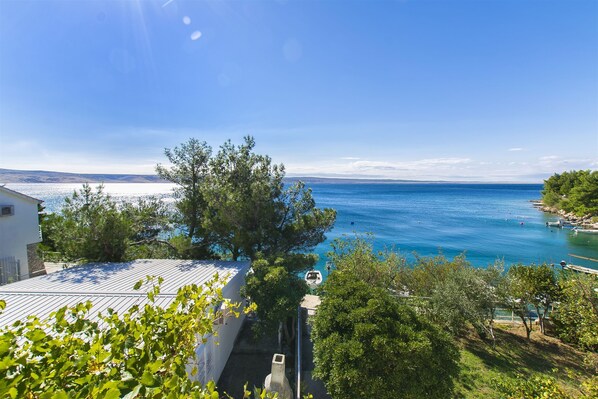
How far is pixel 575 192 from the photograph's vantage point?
5669 centimetres

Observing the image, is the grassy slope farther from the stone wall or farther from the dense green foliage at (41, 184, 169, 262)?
the stone wall

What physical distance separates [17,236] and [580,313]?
25567 mm

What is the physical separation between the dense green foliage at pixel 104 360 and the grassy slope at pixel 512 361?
33.6 ft

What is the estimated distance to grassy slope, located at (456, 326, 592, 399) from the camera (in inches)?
359

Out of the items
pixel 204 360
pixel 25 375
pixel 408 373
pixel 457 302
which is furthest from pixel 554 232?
pixel 25 375

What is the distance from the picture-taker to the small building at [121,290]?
7.54 meters

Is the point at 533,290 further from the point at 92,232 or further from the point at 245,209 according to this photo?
the point at 92,232

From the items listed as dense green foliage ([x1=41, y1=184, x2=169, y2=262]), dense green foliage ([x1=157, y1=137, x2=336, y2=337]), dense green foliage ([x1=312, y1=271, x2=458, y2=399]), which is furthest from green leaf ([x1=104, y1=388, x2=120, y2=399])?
dense green foliage ([x1=41, y1=184, x2=169, y2=262])

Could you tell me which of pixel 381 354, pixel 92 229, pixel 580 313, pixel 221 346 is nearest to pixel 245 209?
pixel 221 346

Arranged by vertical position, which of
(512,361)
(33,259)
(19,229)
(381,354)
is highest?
(19,229)

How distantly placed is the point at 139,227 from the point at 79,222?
3616 millimetres

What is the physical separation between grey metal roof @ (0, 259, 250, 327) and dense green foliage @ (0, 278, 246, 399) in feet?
12.6

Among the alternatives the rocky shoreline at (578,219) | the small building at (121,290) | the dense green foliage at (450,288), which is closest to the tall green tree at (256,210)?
the small building at (121,290)

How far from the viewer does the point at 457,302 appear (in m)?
10.8
